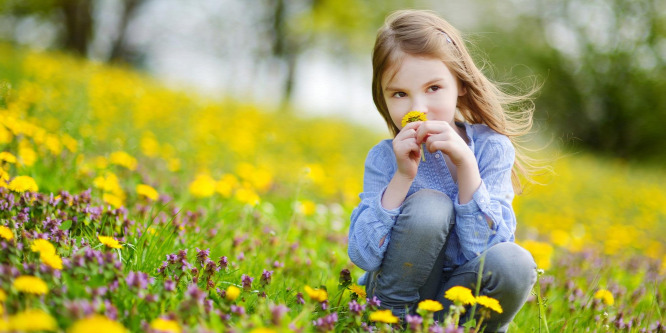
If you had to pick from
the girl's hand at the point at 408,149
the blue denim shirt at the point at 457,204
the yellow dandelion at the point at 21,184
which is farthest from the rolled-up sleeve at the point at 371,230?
the yellow dandelion at the point at 21,184

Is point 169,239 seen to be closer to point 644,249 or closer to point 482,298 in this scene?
point 482,298

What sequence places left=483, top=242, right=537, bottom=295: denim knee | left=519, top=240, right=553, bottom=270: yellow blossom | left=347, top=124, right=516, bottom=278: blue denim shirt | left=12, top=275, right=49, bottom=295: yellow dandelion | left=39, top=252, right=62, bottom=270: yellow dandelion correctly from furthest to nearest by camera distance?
left=519, top=240, right=553, bottom=270: yellow blossom → left=347, top=124, right=516, bottom=278: blue denim shirt → left=483, top=242, right=537, bottom=295: denim knee → left=39, top=252, right=62, bottom=270: yellow dandelion → left=12, top=275, right=49, bottom=295: yellow dandelion

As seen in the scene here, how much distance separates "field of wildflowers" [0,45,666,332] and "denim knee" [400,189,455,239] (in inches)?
11.5

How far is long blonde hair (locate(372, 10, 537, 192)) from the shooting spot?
1.98 metres

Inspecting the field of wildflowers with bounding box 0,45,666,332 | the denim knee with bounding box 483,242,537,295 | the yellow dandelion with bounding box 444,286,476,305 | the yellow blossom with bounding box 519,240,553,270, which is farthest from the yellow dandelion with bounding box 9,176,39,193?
the yellow blossom with bounding box 519,240,553,270

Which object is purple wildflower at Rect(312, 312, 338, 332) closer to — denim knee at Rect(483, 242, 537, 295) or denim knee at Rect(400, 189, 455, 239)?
denim knee at Rect(400, 189, 455, 239)

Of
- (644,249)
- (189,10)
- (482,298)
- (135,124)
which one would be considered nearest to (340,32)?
(189,10)

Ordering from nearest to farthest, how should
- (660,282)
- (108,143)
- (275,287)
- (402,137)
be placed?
(402,137), (275,287), (660,282), (108,143)

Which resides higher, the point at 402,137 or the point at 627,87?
the point at 627,87

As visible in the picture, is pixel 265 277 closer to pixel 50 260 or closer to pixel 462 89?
pixel 50 260

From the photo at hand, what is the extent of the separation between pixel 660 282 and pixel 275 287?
217cm

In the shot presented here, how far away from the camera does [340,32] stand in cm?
1495

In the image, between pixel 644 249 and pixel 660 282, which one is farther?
pixel 644 249

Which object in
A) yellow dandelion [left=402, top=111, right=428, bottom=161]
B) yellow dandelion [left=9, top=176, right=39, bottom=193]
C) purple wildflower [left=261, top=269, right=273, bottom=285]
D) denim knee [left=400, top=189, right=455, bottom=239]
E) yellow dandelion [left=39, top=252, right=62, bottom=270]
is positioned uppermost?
yellow dandelion [left=402, top=111, right=428, bottom=161]
